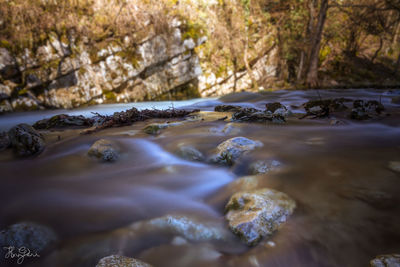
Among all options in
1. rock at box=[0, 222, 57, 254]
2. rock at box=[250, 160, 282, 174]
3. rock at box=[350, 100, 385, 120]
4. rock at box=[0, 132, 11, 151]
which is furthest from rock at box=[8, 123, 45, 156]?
rock at box=[350, 100, 385, 120]

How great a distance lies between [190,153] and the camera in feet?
9.55

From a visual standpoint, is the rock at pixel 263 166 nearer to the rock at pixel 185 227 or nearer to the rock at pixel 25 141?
the rock at pixel 185 227

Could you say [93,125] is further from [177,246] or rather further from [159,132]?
[177,246]

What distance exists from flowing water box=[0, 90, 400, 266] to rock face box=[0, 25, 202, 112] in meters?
7.63

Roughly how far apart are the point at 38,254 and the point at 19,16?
452 inches

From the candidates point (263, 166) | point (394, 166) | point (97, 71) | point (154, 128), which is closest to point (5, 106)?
point (97, 71)

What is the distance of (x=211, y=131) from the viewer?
373 cm

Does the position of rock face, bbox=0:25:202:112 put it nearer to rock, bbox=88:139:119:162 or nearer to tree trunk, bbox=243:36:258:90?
tree trunk, bbox=243:36:258:90

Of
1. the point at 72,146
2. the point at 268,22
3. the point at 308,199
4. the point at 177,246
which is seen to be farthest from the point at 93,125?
the point at 268,22

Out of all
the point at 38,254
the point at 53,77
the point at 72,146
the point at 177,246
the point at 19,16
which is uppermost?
the point at 19,16

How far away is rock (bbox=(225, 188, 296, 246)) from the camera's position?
1456 millimetres

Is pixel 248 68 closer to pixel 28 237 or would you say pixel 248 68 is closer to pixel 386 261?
pixel 386 261

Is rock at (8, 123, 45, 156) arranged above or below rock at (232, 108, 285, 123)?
above

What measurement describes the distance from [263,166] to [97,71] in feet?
34.2
